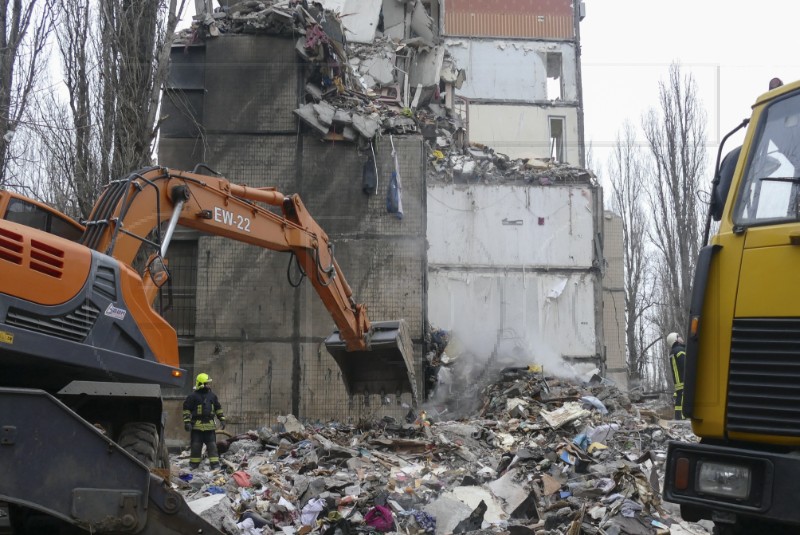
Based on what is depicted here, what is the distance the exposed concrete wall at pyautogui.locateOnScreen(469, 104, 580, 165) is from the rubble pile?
15.6m

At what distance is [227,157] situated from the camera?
51.5ft

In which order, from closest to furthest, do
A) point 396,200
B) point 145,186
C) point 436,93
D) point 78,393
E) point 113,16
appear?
1. point 78,393
2. point 145,186
3. point 113,16
4. point 396,200
5. point 436,93

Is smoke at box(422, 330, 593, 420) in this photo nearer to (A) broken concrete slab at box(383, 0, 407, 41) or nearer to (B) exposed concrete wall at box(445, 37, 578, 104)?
(A) broken concrete slab at box(383, 0, 407, 41)

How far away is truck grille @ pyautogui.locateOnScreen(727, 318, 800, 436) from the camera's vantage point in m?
3.94

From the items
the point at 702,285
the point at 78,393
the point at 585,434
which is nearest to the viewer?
the point at 702,285

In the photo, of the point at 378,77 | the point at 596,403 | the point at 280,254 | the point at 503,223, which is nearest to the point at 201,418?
the point at 280,254

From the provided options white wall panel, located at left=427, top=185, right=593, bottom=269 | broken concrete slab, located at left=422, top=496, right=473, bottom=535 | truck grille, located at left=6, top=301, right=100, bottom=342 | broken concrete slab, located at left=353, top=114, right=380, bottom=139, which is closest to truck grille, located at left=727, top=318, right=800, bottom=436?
broken concrete slab, located at left=422, top=496, right=473, bottom=535

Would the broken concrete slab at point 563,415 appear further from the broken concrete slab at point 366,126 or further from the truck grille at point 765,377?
the truck grille at point 765,377

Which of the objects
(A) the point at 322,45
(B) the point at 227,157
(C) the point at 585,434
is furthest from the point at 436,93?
Result: (C) the point at 585,434

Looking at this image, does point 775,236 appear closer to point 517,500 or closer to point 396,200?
point 517,500

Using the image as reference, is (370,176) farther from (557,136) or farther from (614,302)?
(557,136)

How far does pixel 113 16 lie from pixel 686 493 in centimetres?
1166

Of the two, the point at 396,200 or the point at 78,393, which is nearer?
the point at 78,393

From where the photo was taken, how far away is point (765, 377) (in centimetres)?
407
